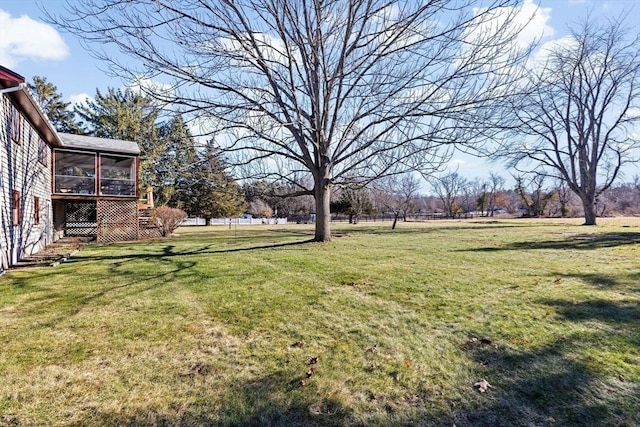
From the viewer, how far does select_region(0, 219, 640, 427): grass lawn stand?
2.50 m

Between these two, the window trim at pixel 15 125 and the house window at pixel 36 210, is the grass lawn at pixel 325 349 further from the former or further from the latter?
the house window at pixel 36 210

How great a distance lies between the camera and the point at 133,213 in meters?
16.7

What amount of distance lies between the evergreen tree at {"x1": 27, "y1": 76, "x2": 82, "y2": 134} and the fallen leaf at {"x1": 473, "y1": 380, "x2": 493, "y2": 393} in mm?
37921

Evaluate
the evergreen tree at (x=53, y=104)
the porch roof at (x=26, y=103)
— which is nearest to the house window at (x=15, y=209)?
the porch roof at (x=26, y=103)

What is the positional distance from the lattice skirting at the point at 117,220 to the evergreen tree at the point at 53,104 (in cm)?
2091

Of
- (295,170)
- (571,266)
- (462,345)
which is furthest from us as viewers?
(295,170)

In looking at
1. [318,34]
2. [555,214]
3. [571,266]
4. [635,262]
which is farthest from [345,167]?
[555,214]

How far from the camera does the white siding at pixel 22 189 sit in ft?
26.9

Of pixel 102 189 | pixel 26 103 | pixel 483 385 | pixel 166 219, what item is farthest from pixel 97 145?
pixel 483 385

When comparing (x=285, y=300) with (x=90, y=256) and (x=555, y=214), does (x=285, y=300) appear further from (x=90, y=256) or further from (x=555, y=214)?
(x=555, y=214)

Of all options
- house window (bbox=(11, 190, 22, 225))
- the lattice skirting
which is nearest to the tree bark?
house window (bbox=(11, 190, 22, 225))

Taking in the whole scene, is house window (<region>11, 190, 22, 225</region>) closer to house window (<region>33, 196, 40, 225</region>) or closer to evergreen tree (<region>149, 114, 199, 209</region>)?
house window (<region>33, 196, 40, 225</region>)

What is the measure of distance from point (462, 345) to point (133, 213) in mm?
16837

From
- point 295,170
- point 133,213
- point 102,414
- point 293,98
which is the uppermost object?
point 293,98
